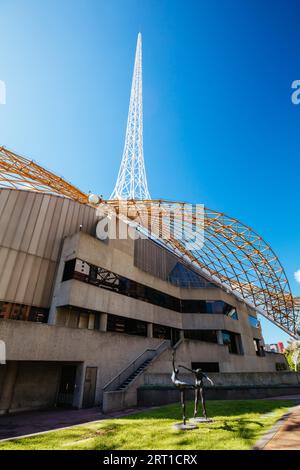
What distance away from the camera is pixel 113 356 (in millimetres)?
21188

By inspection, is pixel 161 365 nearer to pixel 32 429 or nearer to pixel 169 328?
pixel 169 328

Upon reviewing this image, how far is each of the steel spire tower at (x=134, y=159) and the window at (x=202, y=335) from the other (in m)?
20.0

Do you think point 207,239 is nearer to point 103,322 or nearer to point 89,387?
point 103,322

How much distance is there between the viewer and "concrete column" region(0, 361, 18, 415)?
1705 cm

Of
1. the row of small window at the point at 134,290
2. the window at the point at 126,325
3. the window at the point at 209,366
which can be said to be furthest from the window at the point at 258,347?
the window at the point at 126,325

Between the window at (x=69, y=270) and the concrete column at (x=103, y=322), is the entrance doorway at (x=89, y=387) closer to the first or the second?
the concrete column at (x=103, y=322)

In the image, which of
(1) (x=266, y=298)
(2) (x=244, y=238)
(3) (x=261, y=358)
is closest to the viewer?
(2) (x=244, y=238)

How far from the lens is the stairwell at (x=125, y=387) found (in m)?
15.6

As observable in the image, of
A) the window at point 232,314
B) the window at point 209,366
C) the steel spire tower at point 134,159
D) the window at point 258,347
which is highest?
the steel spire tower at point 134,159

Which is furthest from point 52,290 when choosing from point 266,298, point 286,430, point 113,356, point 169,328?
point 266,298

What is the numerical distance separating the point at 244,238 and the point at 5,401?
32980mm

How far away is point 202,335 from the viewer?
111 feet

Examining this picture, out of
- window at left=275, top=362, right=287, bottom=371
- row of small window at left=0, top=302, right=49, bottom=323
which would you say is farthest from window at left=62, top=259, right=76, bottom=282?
window at left=275, top=362, right=287, bottom=371

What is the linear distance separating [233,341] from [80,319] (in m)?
24.9
